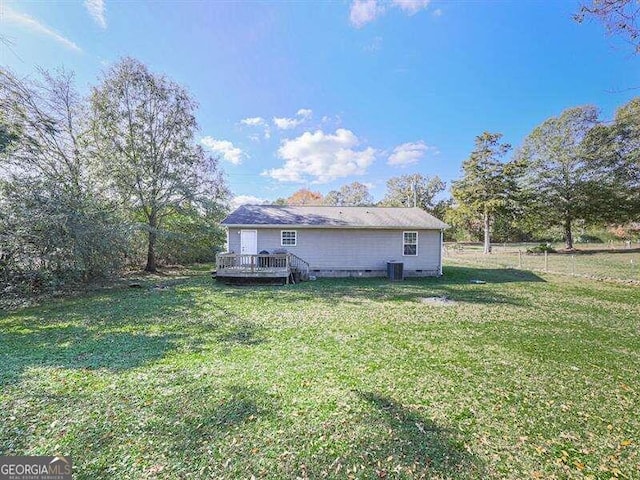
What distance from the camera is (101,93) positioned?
1323cm

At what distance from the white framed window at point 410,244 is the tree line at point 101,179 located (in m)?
10.3

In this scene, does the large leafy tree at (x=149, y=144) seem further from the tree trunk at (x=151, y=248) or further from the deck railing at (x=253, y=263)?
the deck railing at (x=253, y=263)

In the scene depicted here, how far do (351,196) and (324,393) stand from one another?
45.9 m

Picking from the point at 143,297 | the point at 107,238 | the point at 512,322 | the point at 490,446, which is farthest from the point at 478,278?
the point at 107,238

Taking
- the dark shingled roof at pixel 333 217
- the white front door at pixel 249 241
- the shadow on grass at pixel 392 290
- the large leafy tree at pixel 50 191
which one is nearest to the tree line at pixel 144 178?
the large leafy tree at pixel 50 191

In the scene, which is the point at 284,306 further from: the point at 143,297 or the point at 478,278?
the point at 478,278

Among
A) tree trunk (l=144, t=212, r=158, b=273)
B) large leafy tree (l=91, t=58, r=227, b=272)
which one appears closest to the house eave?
large leafy tree (l=91, t=58, r=227, b=272)

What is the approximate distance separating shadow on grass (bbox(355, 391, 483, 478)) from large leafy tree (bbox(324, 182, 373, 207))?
44755 millimetres

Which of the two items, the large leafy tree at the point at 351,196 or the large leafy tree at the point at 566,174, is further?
the large leafy tree at the point at 351,196

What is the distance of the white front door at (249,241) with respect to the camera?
496 inches

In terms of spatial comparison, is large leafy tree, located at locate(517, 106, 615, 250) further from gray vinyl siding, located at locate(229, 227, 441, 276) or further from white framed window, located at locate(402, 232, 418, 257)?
white framed window, located at locate(402, 232, 418, 257)

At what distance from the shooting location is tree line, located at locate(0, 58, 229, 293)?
25.1 ft

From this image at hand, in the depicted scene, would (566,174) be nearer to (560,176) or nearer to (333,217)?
(560,176)

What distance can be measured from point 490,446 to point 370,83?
15.8m
